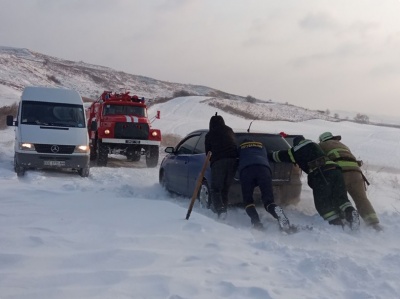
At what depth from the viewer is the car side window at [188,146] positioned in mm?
9547

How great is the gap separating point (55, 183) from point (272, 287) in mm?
6714

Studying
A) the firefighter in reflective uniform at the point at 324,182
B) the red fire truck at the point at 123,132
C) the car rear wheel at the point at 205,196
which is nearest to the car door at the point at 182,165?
the car rear wheel at the point at 205,196

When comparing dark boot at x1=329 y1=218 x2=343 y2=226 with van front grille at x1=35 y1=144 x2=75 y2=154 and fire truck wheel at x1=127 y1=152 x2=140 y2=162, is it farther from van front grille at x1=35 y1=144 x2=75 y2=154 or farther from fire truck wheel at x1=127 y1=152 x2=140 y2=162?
fire truck wheel at x1=127 y1=152 x2=140 y2=162

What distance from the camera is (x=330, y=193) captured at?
24.4ft

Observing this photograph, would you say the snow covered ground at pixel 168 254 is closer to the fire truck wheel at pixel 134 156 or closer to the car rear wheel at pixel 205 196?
the car rear wheel at pixel 205 196

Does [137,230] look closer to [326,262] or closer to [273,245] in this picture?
[273,245]

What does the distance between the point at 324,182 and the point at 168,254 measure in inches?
125

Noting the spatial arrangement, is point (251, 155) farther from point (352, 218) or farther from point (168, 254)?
point (168, 254)

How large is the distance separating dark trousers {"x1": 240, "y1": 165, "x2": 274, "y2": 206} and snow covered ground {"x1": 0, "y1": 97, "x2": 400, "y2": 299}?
0.45 meters

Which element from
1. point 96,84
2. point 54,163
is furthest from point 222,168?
point 96,84

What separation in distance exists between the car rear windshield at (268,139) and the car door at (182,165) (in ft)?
3.83

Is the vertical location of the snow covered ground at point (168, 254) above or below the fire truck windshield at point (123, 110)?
below

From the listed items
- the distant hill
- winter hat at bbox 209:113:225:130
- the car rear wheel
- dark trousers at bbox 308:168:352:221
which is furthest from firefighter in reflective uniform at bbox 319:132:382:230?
the distant hill

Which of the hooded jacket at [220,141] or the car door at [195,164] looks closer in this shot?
the hooded jacket at [220,141]
